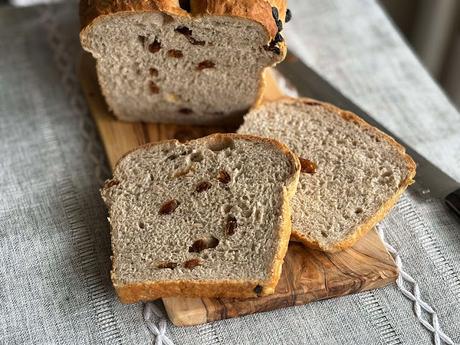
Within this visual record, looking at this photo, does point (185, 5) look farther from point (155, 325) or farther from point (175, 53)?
point (155, 325)

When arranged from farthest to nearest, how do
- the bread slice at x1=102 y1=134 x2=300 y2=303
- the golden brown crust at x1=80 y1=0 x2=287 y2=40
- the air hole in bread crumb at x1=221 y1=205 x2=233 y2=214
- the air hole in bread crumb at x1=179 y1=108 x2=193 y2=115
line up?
the air hole in bread crumb at x1=179 y1=108 x2=193 y2=115, the golden brown crust at x1=80 y1=0 x2=287 y2=40, the air hole in bread crumb at x1=221 y1=205 x2=233 y2=214, the bread slice at x1=102 y1=134 x2=300 y2=303

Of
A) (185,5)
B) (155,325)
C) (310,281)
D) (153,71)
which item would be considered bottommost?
(155,325)

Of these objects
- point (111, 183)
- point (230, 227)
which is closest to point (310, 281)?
point (230, 227)

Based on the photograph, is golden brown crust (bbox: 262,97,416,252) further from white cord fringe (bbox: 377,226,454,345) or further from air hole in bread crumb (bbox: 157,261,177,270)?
air hole in bread crumb (bbox: 157,261,177,270)

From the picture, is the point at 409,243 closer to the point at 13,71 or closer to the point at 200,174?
the point at 200,174

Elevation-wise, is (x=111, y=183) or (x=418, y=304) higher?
(x=111, y=183)

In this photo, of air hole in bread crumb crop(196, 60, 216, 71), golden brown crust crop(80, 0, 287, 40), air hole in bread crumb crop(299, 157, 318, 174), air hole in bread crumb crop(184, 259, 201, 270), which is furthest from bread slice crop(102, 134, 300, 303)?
golden brown crust crop(80, 0, 287, 40)

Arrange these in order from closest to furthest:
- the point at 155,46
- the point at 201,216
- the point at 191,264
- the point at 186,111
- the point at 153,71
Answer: the point at 191,264
the point at 201,216
the point at 155,46
the point at 153,71
the point at 186,111

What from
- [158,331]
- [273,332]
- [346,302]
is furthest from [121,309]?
[346,302]
